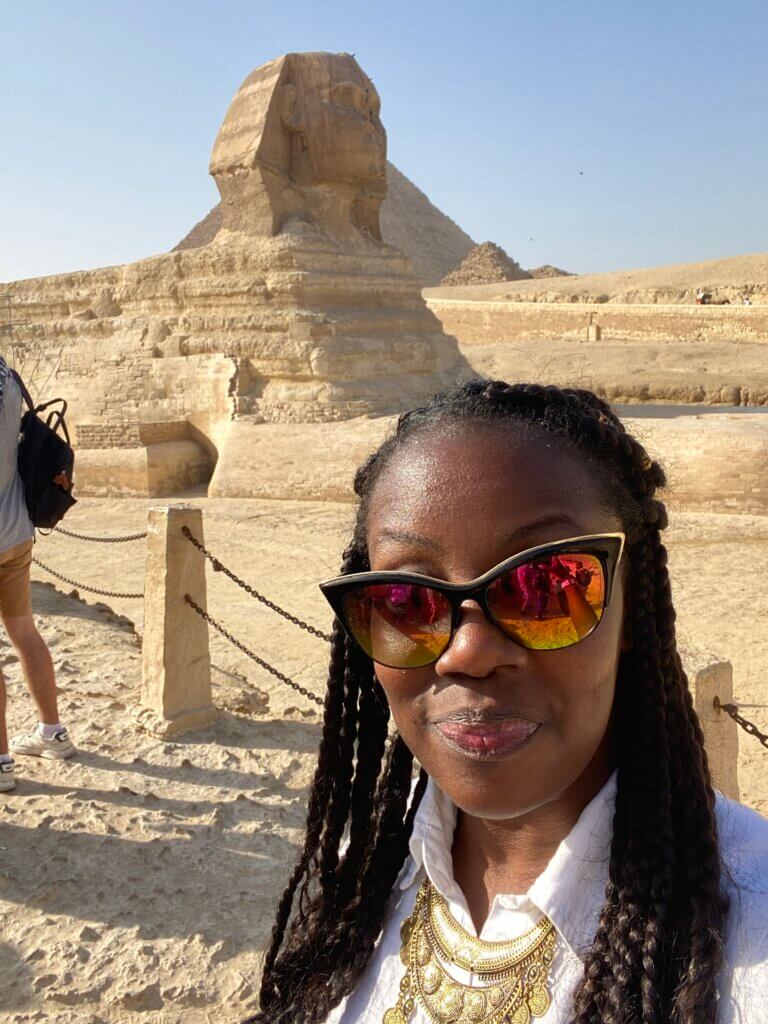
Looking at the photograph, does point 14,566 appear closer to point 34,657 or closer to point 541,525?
point 34,657

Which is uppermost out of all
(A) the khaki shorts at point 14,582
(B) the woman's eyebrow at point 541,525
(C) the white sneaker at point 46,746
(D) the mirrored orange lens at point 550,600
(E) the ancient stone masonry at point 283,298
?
(E) the ancient stone masonry at point 283,298

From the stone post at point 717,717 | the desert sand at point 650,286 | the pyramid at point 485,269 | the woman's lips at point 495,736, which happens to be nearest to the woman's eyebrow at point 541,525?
the woman's lips at point 495,736

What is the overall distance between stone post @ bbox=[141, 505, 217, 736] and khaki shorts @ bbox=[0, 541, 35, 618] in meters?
0.78

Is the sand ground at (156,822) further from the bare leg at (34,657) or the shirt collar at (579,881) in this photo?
the shirt collar at (579,881)

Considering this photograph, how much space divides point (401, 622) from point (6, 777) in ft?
10.8

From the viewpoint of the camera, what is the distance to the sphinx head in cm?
1282

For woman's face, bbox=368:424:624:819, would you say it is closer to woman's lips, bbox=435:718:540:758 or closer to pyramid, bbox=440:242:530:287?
woman's lips, bbox=435:718:540:758

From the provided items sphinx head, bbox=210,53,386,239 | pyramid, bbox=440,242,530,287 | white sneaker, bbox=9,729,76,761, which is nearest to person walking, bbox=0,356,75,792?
white sneaker, bbox=9,729,76,761

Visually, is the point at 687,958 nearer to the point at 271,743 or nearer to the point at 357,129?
the point at 271,743

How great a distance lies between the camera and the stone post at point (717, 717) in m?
3.03

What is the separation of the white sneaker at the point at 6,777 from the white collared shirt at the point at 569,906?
9.90 feet

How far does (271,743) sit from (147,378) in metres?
10.0

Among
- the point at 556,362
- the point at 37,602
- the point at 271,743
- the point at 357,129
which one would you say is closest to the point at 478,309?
the point at 556,362

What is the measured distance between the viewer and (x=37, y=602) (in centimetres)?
673
